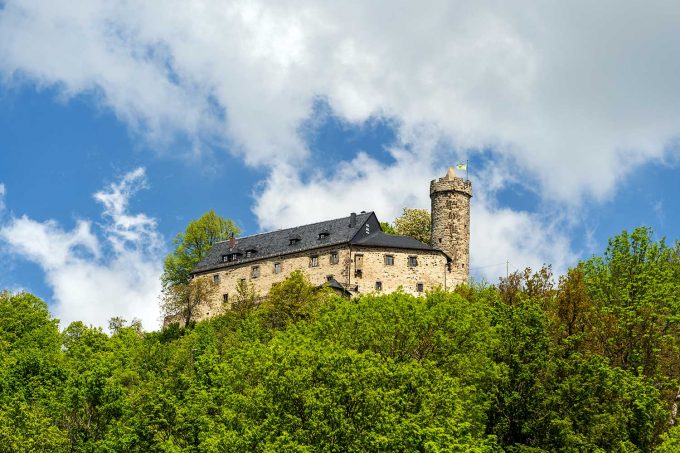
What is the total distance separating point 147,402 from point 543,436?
19668 mm

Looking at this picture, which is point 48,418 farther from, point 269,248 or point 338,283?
point 269,248

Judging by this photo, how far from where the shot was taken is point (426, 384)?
35.2m

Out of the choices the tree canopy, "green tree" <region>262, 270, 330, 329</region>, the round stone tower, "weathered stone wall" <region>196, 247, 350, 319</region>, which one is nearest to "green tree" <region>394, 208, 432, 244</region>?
the tree canopy

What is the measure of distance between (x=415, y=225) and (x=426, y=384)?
70886 mm

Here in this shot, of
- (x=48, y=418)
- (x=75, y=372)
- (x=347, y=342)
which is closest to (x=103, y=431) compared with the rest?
(x=48, y=418)

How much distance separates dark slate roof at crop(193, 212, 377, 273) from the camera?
89188mm

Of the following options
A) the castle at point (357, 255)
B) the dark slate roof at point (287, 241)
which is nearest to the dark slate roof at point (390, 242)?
the castle at point (357, 255)

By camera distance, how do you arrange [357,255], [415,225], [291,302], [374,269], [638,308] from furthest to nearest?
[415,225] < [357,255] < [374,269] < [291,302] < [638,308]

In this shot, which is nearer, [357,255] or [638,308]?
[638,308]

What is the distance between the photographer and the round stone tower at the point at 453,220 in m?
90.1

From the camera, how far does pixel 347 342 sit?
41.6m

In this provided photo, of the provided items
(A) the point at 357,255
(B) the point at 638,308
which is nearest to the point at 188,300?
(A) the point at 357,255

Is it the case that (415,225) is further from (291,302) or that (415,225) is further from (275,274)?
(291,302)

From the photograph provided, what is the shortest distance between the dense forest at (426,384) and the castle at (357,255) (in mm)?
33556
